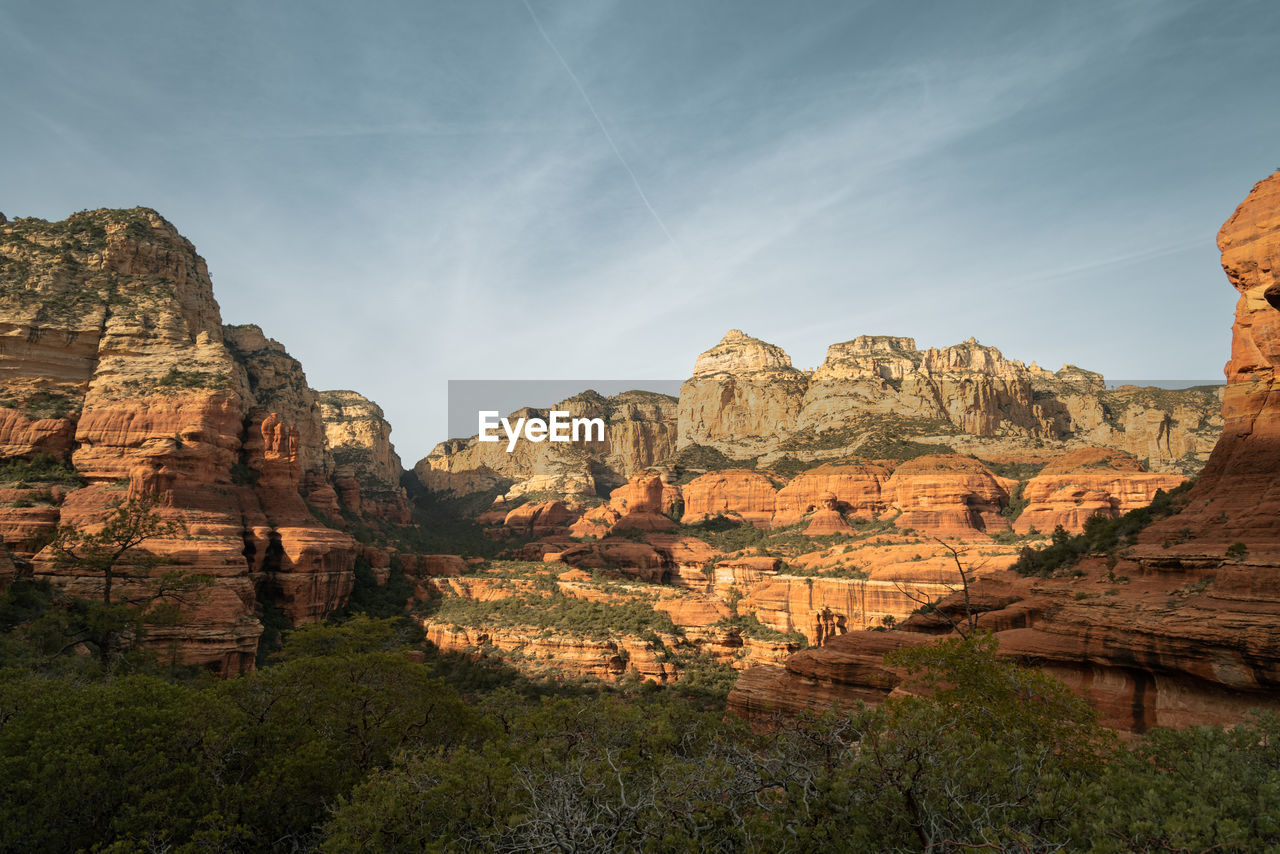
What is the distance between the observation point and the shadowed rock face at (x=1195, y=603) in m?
15.7

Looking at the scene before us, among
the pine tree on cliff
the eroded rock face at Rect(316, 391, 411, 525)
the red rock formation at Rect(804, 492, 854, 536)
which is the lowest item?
the red rock formation at Rect(804, 492, 854, 536)

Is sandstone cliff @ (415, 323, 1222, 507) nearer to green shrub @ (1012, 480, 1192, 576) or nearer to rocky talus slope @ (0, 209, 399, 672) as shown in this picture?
green shrub @ (1012, 480, 1192, 576)

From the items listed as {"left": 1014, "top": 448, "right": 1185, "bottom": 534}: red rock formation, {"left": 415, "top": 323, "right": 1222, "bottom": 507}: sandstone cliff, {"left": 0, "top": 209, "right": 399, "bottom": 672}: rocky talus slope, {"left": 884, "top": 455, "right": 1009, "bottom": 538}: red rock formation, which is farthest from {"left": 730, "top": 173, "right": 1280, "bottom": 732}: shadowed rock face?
{"left": 415, "top": 323, "right": 1222, "bottom": 507}: sandstone cliff

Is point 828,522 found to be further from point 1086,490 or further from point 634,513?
point 634,513

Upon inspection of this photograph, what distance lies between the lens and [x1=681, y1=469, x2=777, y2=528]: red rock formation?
9512 centimetres

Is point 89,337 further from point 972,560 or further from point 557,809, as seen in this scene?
point 972,560

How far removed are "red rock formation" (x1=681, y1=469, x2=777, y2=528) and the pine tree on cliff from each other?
7533cm

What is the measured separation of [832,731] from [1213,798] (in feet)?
19.0

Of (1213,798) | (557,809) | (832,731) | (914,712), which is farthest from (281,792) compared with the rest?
(1213,798)

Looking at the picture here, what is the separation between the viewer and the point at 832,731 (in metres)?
11.3

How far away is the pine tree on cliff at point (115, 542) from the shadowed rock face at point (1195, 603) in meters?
37.2

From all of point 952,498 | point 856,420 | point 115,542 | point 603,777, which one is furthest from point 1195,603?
point 856,420

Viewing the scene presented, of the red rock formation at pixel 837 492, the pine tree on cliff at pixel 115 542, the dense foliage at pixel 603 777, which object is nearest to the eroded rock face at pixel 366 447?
the pine tree on cliff at pixel 115 542

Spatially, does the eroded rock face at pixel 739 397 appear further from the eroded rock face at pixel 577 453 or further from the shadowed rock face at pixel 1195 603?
the shadowed rock face at pixel 1195 603
